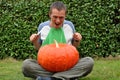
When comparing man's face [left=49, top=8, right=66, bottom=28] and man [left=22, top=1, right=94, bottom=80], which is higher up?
man's face [left=49, top=8, right=66, bottom=28]

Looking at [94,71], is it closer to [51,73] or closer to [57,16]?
[51,73]

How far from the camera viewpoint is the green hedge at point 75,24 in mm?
7945

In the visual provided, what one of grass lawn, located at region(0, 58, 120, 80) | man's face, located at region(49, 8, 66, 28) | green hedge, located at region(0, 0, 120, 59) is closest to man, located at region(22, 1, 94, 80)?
man's face, located at region(49, 8, 66, 28)

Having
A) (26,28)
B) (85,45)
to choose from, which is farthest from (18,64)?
(85,45)

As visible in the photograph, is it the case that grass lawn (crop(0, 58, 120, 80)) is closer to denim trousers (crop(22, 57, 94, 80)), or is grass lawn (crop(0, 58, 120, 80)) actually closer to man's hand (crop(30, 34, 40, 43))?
denim trousers (crop(22, 57, 94, 80))

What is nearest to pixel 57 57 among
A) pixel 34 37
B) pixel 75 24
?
pixel 34 37

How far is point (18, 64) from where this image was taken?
741 centimetres

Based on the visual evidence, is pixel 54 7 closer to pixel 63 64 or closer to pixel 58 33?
pixel 58 33

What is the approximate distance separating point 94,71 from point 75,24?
191cm

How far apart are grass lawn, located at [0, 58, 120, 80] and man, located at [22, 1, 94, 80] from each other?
75cm

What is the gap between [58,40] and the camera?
5.07 meters

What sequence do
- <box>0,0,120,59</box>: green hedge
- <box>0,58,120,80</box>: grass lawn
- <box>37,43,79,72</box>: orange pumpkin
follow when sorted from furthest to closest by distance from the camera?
<box>0,0,120,59</box>: green hedge < <box>0,58,120,80</box>: grass lawn < <box>37,43,79,72</box>: orange pumpkin

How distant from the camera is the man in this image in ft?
16.0

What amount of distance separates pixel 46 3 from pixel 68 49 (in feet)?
11.2
